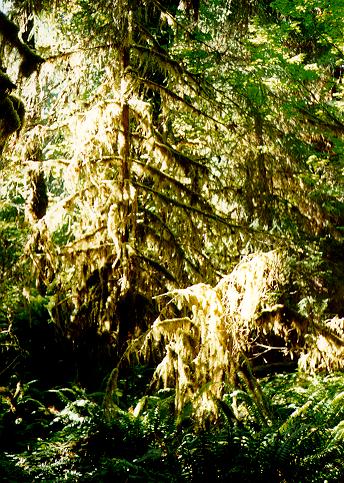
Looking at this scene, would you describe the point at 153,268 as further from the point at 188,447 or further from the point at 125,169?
the point at 188,447

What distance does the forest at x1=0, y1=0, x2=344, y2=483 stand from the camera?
4766 millimetres

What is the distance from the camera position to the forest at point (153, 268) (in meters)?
4.77

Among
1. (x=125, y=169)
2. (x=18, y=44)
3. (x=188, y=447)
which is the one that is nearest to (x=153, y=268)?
(x=125, y=169)

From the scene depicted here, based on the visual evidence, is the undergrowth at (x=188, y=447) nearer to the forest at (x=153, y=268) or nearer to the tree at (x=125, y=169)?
the forest at (x=153, y=268)

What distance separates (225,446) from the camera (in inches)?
171

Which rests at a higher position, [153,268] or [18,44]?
[18,44]

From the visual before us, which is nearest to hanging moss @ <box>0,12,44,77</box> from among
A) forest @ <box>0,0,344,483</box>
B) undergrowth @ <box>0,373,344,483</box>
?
forest @ <box>0,0,344,483</box>

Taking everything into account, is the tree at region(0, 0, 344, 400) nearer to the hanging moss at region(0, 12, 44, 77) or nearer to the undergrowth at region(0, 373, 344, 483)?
the hanging moss at region(0, 12, 44, 77)

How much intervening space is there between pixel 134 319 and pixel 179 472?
233 centimetres

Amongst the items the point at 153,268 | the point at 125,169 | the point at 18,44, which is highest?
the point at 18,44

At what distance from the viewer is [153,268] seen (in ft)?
20.9

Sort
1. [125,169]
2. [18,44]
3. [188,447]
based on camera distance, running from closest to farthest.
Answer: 1. [188,447]
2. [18,44]
3. [125,169]

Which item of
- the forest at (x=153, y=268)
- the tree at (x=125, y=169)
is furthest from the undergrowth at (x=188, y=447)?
the tree at (x=125, y=169)

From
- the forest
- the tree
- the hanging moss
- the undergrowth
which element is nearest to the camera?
the undergrowth
